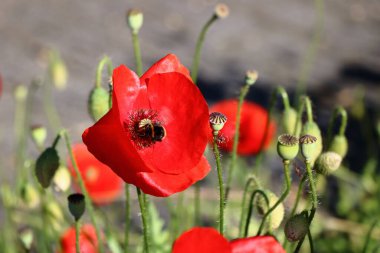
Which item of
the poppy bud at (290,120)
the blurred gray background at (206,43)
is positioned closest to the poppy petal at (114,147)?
the poppy bud at (290,120)

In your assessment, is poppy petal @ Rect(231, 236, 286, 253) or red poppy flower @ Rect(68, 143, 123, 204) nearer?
poppy petal @ Rect(231, 236, 286, 253)

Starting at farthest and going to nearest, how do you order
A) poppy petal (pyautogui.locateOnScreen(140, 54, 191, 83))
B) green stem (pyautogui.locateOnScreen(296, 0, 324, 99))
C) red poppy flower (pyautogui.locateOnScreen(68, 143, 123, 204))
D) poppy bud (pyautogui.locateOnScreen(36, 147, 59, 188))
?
green stem (pyautogui.locateOnScreen(296, 0, 324, 99)) → red poppy flower (pyautogui.locateOnScreen(68, 143, 123, 204)) → poppy bud (pyautogui.locateOnScreen(36, 147, 59, 188)) → poppy petal (pyautogui.locateOnScreen(140, 54, 191, 83))

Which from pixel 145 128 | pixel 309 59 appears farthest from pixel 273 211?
pixel 309 59

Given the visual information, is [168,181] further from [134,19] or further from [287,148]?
[134,19]

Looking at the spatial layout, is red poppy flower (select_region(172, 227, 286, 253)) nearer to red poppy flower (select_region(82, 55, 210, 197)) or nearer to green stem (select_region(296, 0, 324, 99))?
red poppy flower (select_region(82, 55, 210, 197))

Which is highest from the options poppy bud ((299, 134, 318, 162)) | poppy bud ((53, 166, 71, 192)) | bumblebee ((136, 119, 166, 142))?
bumblebee ((136, 119, 166, 142))

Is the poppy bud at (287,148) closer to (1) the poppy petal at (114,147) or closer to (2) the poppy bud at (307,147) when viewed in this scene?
(2) the poppy bud at (307,147)

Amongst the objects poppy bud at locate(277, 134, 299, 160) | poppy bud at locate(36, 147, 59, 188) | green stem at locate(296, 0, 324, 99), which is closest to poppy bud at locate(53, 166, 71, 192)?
poppy bud at locate(36, 147, 59, 188)
